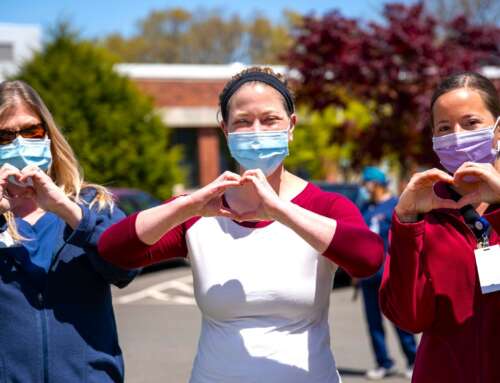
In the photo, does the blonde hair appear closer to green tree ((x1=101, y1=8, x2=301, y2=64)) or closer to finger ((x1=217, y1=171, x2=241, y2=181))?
finger ((x1=217, y1=171, x2=241, y2=181))

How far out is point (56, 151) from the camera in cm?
311

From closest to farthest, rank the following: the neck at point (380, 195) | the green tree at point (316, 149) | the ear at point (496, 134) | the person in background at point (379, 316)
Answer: the ear at point (496, 134), the person in background at point (379, 316), the neck at point (380, 195), the green tree at point (316, 149)

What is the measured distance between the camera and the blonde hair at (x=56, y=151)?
10.0ft

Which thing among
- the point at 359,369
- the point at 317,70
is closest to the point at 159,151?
the point at 317,70

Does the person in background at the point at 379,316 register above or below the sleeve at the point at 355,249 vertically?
below

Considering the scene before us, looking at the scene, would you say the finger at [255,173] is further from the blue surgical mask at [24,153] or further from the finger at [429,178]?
the blue surgical mask at [24,153]

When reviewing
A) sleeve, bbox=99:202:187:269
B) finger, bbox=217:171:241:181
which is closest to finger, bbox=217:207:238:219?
finger, bbox=217:171:241:181

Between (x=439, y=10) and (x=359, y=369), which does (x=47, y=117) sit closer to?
(x=359, y=369)

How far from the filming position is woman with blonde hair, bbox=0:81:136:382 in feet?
9.28

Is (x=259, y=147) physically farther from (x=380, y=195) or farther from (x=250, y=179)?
(x=380, y=195)

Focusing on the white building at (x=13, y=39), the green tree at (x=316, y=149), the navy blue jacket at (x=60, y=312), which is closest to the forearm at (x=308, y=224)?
the navy blue jacket at (x=60, y=312)

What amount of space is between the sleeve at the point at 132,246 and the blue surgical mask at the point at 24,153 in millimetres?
422

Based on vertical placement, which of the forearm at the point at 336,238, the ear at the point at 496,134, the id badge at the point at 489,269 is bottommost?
the id badge at the point at 489,269

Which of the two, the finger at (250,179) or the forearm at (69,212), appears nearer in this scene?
the finger at (250,179)
